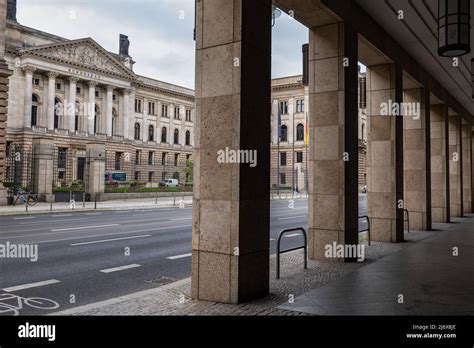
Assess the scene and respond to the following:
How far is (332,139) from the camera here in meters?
10.3

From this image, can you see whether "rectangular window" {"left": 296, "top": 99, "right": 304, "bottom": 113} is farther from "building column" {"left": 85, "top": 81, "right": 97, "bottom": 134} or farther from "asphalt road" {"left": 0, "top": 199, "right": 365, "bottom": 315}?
"asphalt road" {"left": 0, "top": 199, "right": 365, "bottom": 315}

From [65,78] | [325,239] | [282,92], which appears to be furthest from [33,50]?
[325,239]

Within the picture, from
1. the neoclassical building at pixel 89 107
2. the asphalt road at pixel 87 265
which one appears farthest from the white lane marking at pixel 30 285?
the neoclassical building at pixel 89 107

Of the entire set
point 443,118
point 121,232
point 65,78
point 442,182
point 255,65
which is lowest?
point 121,232

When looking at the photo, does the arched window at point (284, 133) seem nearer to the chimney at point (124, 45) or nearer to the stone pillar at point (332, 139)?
the chimney at point (124, 45)

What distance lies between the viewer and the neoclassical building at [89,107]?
196 feet

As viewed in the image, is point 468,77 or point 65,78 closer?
point 468,77

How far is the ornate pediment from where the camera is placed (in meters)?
60.9

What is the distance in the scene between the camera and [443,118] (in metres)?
20.3

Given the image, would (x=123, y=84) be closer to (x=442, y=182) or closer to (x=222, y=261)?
(x=442, y=182)

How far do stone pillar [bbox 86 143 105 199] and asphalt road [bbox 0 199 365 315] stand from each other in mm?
22200

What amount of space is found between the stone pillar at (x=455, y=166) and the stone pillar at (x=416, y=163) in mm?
8540
